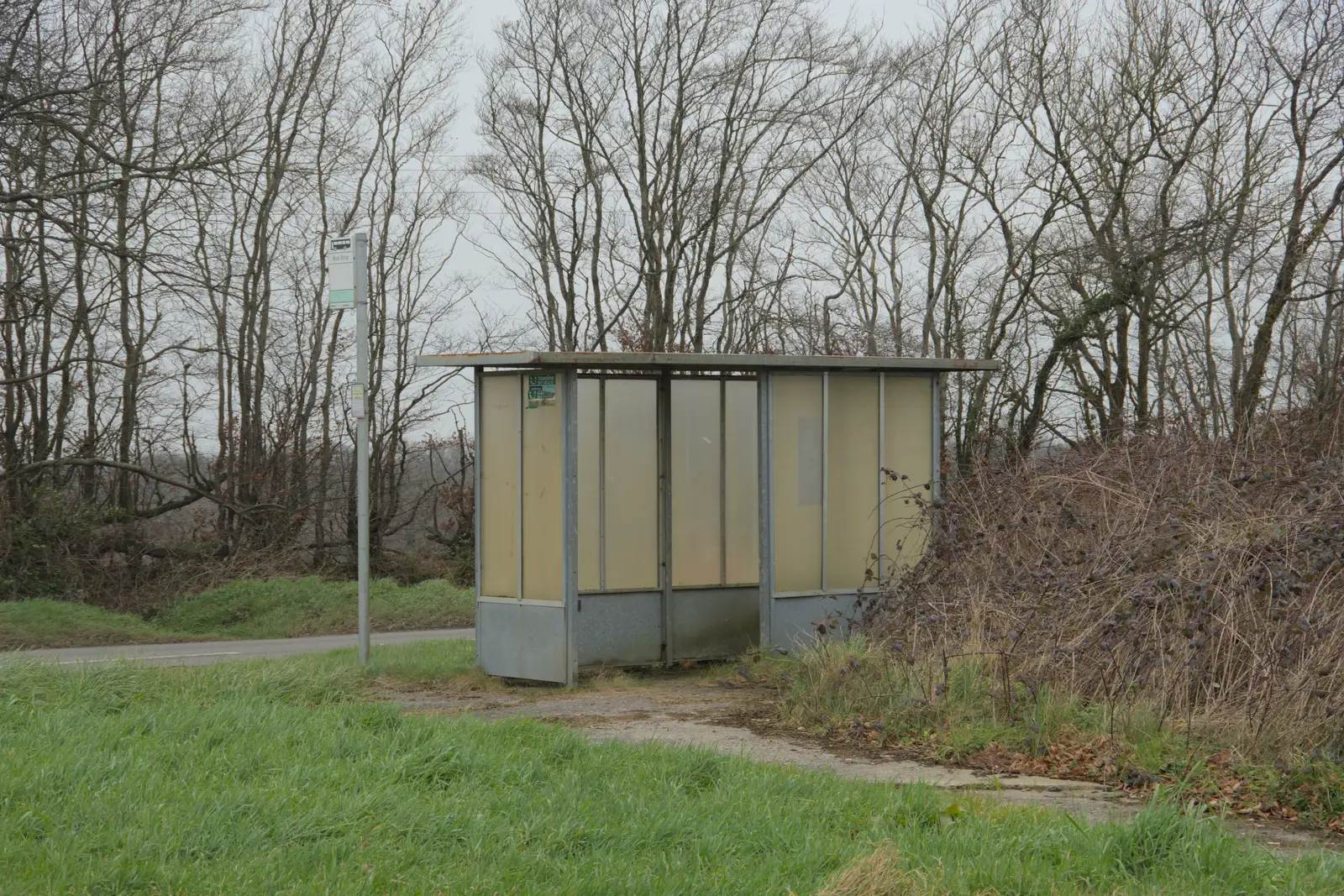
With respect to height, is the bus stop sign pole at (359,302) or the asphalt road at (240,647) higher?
the bus stop sign pole at (359,302)

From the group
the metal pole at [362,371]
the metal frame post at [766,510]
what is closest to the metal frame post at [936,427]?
the metal frame post at [766,510]

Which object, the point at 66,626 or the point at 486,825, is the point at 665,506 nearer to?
the point at 486,825

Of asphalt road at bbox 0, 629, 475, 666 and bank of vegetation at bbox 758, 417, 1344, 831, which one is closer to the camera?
bank of vegetation at bbox 758, 417, 1344, 831

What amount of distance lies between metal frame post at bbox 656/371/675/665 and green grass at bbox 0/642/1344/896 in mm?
5298

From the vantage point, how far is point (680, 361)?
11.6 metres

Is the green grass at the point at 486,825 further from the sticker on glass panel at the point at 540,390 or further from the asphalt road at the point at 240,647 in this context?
the asphalt road at the point at 240,647

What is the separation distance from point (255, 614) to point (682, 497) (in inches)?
441

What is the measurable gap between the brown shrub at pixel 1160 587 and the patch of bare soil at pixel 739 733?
3.35 feet

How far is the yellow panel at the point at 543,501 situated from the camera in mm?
11875

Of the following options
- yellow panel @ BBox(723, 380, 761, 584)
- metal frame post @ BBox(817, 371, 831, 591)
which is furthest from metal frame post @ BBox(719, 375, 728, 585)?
metal frame post @ BBox(817, 371, 831, 591)

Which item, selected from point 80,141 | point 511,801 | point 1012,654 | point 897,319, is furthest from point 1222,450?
point 897,319

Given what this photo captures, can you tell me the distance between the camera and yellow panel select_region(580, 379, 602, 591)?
12.4m

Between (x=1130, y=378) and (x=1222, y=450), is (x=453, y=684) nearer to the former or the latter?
(x=1222, y=450)

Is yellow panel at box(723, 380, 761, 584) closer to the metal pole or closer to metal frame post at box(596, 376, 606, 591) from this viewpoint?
metal frame post at box(596, 376, 606, 591)
